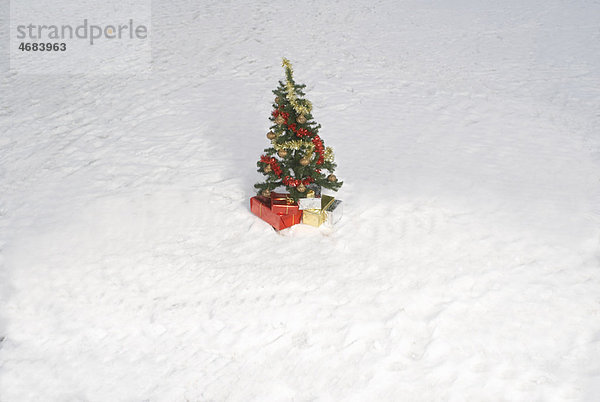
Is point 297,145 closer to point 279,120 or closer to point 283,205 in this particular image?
point 279,120

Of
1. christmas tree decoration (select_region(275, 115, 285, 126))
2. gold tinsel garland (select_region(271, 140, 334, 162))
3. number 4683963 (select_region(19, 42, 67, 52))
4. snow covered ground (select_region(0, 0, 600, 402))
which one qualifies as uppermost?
number 4683963 (select_region(19, 42, 67, 52))

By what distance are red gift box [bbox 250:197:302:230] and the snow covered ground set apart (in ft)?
0.25

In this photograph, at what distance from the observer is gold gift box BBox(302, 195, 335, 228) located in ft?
14.1

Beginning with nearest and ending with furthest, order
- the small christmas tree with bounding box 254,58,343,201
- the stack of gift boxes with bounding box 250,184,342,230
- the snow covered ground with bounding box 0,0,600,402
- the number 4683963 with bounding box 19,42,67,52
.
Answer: the snow covered ground with bounding box 0,0,600,402 → the small christmas tree with bounding box 254,58,343,201 → the stack of gift boxes with bounding box 250,184,342,230 → the number 4683963 with bounding box 19,42,67,52

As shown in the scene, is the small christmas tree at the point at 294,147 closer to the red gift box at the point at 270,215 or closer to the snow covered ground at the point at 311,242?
the red gift box at the point at 270,215

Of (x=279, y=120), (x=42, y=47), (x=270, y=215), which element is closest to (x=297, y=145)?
(x=279, y=120)

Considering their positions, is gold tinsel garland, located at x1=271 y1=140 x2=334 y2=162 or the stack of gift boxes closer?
gold tinsel garland, located at x1=271 y1=140 x2=334 y2=162

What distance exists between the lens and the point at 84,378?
3240mm

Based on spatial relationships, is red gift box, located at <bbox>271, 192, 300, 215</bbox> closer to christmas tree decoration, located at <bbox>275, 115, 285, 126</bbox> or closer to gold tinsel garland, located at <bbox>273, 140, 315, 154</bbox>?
gold tinsel garland, located at <bbox>273, 140, 315, 154</bbox>

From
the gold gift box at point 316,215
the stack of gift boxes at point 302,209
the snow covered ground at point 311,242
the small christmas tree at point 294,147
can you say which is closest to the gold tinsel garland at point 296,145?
the small christmas tree at point 294,147

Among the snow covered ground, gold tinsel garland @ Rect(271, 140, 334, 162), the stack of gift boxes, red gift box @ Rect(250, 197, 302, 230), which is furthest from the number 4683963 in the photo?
gold tinsel garland @ Rect(271, 140, 334, 162)

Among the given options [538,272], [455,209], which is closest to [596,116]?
[455,209]

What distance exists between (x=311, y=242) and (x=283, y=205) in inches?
14.4

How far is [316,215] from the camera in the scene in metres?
4.29
